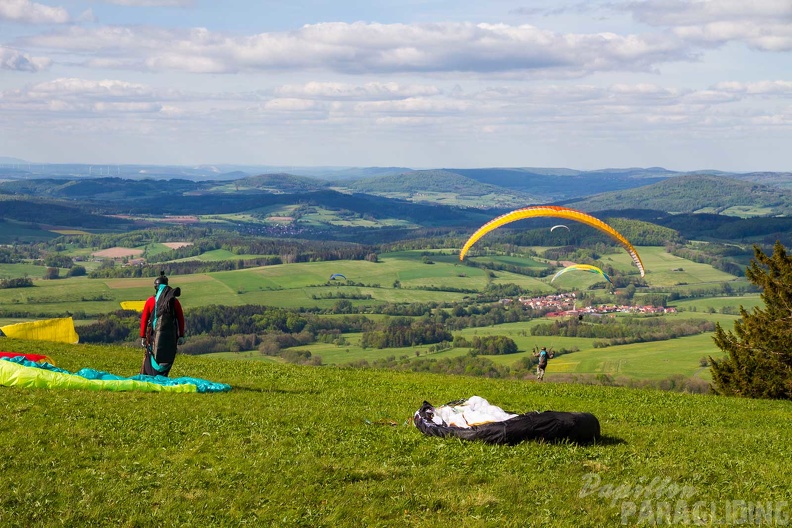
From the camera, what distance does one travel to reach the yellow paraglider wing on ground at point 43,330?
3662cm

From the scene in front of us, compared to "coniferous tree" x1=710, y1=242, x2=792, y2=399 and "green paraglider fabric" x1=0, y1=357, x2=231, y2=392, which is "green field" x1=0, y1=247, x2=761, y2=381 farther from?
"green paraglider fabric" x1=0, y1=357, x2=231, y2=392

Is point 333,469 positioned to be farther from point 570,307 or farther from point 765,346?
point 570,307

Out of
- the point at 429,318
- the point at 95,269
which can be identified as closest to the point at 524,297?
the point at 429,318

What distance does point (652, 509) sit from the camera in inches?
498

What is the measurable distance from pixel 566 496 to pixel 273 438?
5518 mm

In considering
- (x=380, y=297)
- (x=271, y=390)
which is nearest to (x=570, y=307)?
(x=380, y=297)

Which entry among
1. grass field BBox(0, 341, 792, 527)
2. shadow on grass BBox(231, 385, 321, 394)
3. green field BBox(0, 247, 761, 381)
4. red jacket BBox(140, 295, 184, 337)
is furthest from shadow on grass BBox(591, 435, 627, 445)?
green field BBox(0, 247, 761, 381)

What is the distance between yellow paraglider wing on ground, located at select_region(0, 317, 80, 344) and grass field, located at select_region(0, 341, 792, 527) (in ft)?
67.0

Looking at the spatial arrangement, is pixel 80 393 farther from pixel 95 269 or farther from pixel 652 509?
pixel 95 269

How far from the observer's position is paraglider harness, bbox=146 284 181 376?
20.8 metres

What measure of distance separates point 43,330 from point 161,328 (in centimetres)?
1909

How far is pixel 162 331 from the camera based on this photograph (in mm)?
20859

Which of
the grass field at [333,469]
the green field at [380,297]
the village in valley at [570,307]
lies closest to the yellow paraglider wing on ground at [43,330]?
the grass field at [333,469]

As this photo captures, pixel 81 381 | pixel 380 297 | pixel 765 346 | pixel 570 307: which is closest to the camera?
pixel 81 381
